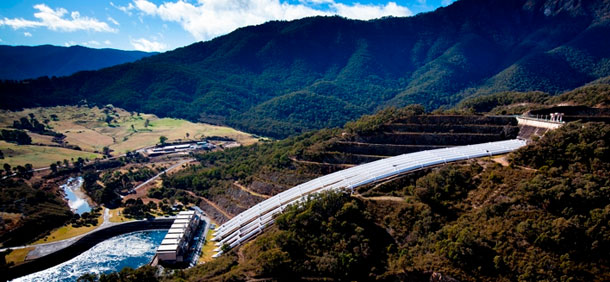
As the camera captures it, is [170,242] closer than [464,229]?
No

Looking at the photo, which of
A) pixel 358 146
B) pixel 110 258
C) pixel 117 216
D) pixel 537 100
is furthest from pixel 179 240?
pixel 537 100

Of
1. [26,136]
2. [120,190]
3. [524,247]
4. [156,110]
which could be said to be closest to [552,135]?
[524,247]

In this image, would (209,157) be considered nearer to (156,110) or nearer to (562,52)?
(156,110)

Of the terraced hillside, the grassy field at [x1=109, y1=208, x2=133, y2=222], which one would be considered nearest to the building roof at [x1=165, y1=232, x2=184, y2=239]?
the terraced hillside

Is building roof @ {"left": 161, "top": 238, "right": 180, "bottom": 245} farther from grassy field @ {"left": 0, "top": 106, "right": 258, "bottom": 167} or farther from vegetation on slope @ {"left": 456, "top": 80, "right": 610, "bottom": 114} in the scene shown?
grassy field @ {"left": 0, "top": 106, "right": 258, "bottom": 167}

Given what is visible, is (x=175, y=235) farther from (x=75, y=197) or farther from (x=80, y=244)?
(x=75, y=197)

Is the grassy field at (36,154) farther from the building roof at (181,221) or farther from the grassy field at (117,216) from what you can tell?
the building roof at (181,221)
